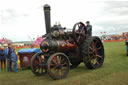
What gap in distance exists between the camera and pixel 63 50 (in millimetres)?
5789

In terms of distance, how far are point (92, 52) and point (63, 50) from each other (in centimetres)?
133

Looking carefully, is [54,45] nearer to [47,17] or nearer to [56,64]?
[56,64]

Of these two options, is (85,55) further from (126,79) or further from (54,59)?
(126,79)

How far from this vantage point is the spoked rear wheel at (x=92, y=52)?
20.0 feet

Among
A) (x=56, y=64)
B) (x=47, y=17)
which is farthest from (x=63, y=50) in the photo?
(x=47, y=17)

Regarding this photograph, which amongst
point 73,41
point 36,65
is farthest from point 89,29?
point 36,65

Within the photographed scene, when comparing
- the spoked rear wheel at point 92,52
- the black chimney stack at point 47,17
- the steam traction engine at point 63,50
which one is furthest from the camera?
the spoked rear wheel at point 92,52

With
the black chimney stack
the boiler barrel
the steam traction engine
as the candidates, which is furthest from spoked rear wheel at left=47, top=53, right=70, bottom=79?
the black chimney stack

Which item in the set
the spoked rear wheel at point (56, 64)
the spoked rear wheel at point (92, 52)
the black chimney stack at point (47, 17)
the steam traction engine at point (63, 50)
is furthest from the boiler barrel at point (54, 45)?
the spoked rear wheel at point (92, 52)

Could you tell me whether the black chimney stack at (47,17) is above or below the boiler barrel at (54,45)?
above

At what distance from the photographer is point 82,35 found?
6.48 m

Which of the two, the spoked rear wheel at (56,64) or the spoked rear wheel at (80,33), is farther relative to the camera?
the spoked rear wheel at (80,33)

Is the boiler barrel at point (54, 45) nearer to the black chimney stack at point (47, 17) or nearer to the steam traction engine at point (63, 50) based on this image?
the steam traction engine at point (63, 50)

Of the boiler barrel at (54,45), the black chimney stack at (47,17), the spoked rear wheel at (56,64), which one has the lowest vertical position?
the spoked rear wheel at (56,64)
